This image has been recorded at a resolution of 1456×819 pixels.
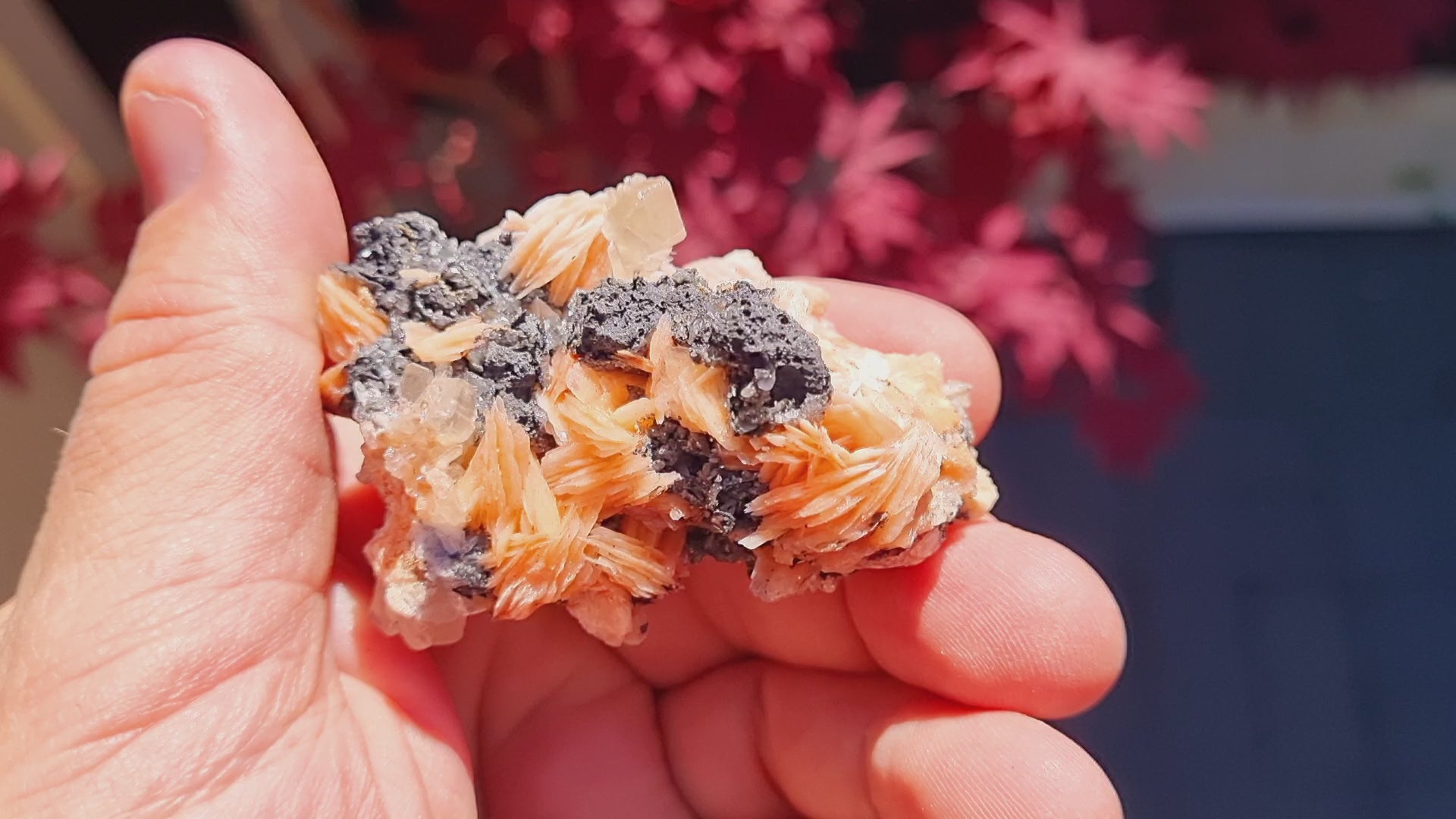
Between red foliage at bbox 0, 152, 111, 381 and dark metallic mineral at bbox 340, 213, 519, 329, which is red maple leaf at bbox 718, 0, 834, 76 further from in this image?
red foliage at bbox 0, 152, 111, 381

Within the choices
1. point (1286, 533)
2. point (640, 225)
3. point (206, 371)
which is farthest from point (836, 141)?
point (1286, 533)

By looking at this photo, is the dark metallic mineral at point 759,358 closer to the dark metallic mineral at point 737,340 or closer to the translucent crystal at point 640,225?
the dark metallic mineral at point 737,340

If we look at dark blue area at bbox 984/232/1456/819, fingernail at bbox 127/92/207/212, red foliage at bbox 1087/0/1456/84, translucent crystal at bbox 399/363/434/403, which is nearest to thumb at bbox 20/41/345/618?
fingernail at bbox 127/92/207/212

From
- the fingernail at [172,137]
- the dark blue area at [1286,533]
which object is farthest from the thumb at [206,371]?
the dark blue area at [1286,533]

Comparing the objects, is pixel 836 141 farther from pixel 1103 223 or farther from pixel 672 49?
pixel 1103 223

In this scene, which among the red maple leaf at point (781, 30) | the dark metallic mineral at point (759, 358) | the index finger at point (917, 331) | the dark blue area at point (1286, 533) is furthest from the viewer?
the dark blue area at point (1286, 533)

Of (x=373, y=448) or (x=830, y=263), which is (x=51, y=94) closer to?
(x=830, y=263)
